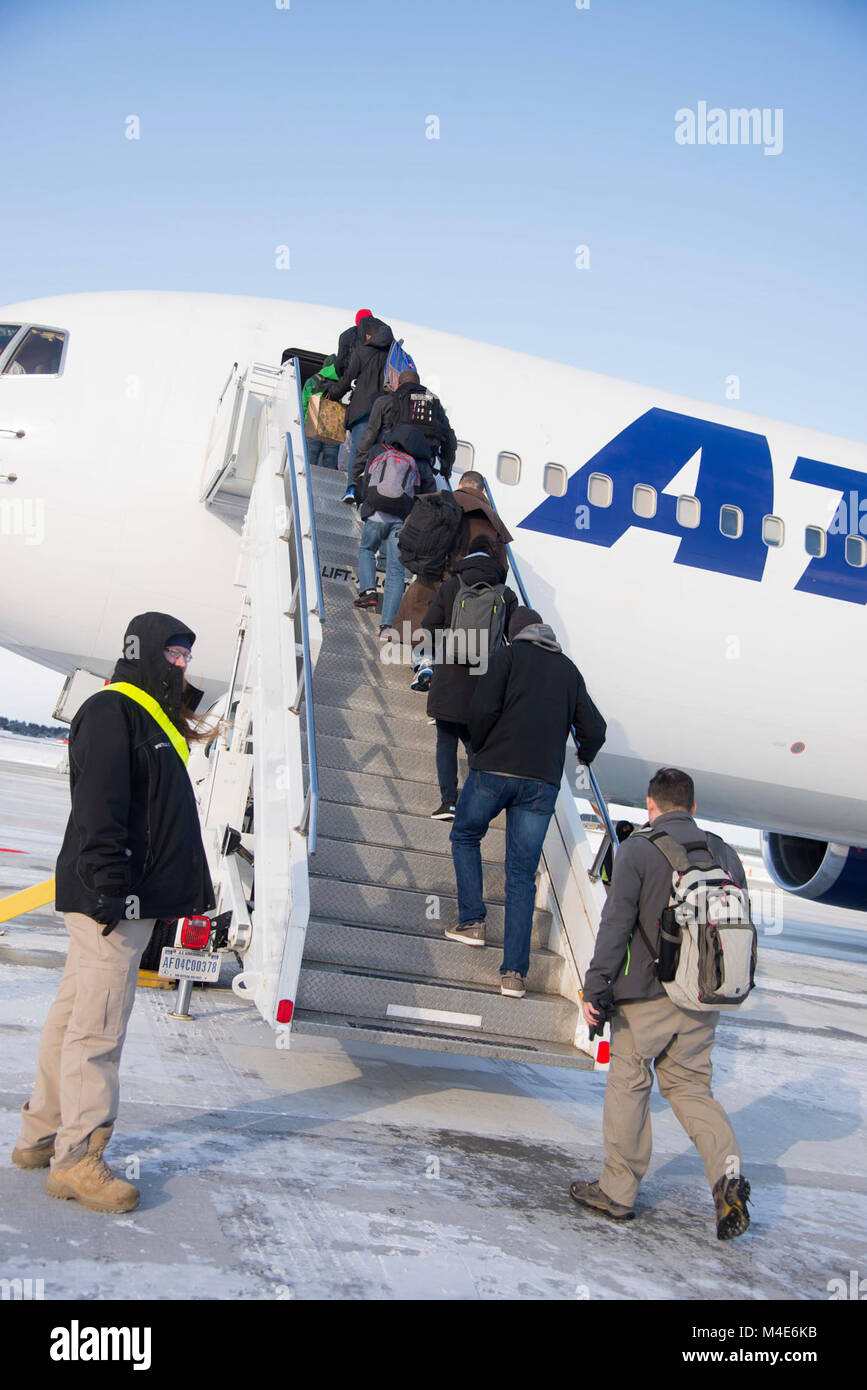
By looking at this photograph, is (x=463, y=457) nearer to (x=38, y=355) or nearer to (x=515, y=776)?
(x=38, y=355)

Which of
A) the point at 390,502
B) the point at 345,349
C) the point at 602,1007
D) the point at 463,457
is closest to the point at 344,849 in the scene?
the point at 602,1007

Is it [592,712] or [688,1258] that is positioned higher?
[592,712]

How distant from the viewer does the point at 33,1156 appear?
317 cm

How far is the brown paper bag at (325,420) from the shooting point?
814 cm

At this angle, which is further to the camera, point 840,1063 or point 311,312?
point 311,312

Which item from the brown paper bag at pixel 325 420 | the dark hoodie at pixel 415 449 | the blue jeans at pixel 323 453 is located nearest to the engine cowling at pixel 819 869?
the blue jeans at pixel 323 453

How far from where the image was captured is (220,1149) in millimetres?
3602

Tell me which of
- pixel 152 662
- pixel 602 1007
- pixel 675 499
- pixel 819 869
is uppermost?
pixel 675 499

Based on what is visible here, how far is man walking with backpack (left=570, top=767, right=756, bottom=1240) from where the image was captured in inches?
141

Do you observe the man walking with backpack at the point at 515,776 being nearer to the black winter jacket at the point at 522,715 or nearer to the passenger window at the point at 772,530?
the black winter jacket at the point at 522,715

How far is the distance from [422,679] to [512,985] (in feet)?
5.74
